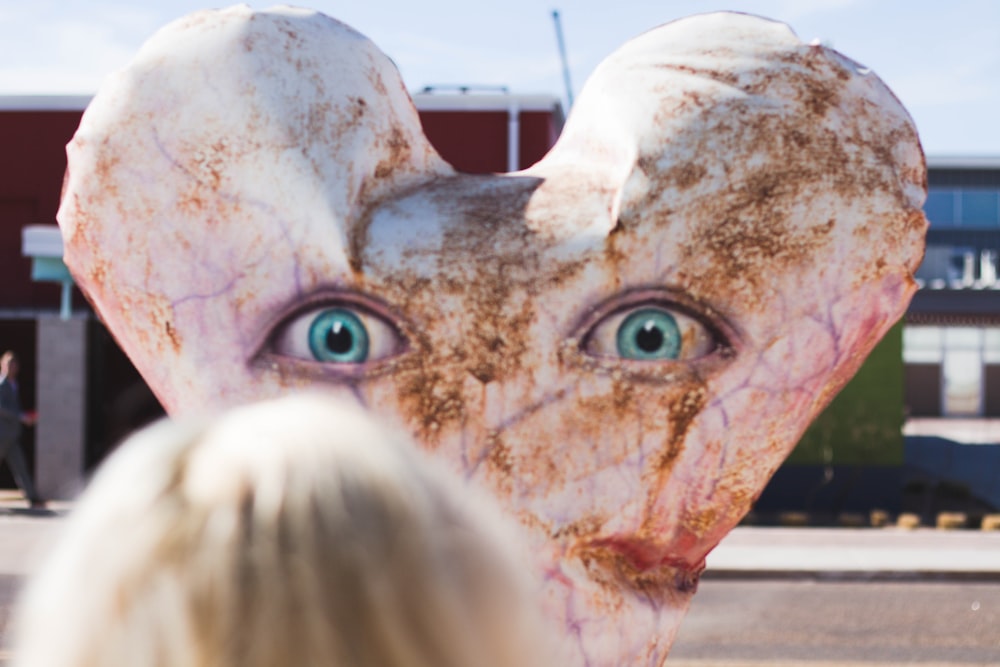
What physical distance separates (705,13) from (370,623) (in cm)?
195

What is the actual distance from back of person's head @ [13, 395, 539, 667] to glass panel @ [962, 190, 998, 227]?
105 feet

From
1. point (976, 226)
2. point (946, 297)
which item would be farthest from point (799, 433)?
point (976, 226)

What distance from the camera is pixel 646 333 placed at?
7.65 feet

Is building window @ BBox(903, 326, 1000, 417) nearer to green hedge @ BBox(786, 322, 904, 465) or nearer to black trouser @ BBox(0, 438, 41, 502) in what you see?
green hedge @ BBox(786, 322, 904, 465)

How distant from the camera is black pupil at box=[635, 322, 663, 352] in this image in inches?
91.8

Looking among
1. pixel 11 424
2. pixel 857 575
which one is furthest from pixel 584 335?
pixel 11 424

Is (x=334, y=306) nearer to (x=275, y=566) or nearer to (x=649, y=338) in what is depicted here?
(x=649, y=338)

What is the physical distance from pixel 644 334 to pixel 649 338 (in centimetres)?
1

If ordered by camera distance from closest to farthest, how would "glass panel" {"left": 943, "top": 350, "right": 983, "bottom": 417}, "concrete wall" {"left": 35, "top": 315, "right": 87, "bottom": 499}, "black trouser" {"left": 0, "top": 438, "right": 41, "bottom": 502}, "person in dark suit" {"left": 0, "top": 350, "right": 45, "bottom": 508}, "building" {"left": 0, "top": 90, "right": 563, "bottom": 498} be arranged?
"person in dark suit" {"left": 0, "top": 350, "right": 45, "bottom": 508}, "black trouser" {"left": 0, "top": 438, "right": 41, "bottom": 502}, "concrete wall" {"left": 35, "top": 315, "right": 87, "bottom": 499}, "building" {"left": 0, "top": 90, "right": 563, "bottom": 498}, "glass panel" {"left": 943, "top": 350, "right": 983, "bottom": 417}

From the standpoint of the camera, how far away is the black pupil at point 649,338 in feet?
7.65

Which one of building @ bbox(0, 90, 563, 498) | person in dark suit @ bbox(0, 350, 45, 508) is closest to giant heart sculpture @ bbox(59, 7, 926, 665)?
person in dark suit @ bbox(0, 350, 45, 508)

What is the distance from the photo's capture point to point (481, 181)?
8.23 ft

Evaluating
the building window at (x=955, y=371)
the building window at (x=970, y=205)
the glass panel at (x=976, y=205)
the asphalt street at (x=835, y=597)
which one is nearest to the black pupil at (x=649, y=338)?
the asphalt street at (x=835, y=597)

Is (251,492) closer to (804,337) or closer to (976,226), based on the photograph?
(804,337)
